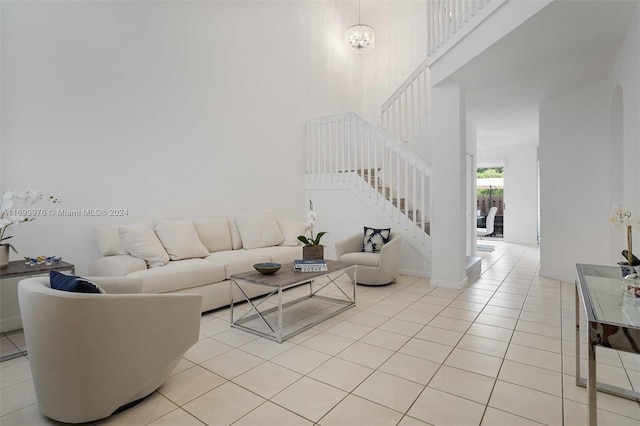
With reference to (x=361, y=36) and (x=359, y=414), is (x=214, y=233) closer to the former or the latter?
(x=359, y=414)

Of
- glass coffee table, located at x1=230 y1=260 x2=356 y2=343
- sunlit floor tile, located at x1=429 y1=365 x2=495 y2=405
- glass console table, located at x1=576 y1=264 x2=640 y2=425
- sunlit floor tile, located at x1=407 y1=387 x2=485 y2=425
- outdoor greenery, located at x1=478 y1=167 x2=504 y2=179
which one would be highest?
outdoor greenery, located at x1=478 y1=167 x2=504 y2=179

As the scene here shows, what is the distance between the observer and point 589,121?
447 cm

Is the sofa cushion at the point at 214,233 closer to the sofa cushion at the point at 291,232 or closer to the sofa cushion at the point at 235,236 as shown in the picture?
the sofa cushion at the point at 235,236

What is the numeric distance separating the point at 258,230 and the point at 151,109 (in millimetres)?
2034

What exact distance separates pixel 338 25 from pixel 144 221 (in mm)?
6173

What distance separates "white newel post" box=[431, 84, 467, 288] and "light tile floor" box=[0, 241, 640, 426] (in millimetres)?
983

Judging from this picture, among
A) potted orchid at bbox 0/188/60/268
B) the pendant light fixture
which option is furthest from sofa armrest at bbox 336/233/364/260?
the pendant light fixture

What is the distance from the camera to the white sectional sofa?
126 inches

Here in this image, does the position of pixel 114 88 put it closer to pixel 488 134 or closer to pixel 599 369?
pixel 599 369

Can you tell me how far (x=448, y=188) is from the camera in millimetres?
4398

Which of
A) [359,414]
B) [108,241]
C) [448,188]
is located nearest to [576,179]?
[448,188]

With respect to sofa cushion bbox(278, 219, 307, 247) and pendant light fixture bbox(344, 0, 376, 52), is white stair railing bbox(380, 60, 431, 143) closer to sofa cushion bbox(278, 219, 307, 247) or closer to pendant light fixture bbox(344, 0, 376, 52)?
pendant light fixture bbox(344, 0, 376, 52)

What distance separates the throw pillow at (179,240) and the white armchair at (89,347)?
5.84 ft

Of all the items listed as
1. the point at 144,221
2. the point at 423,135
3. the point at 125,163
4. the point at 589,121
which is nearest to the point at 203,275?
the point at 144,221
